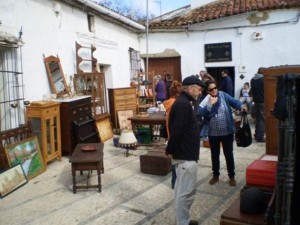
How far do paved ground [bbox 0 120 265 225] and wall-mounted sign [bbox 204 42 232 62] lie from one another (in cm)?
741

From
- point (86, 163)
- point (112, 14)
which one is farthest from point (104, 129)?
point (86, 163)

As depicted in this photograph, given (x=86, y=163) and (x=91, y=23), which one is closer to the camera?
(x=86, y=163)

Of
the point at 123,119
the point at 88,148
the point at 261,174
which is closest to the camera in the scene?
the point at 261,174

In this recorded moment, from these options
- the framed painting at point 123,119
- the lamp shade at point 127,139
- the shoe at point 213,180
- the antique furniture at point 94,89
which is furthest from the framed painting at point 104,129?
the shoe at point 213,180

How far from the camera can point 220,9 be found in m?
14.1

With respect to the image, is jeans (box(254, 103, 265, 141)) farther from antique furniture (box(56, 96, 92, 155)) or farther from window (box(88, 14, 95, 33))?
window (box(88, 14, 95, 33))

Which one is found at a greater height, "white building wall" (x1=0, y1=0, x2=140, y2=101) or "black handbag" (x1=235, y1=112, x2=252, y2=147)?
"white building wall" (x1=0, y1=0, x2=140, y2=101)

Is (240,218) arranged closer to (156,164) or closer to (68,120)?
(156,164)

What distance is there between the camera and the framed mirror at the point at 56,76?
7.81 meters

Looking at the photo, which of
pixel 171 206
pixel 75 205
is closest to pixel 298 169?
pixel 171 206

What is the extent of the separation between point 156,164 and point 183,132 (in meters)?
2.59

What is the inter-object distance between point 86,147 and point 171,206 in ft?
6.07

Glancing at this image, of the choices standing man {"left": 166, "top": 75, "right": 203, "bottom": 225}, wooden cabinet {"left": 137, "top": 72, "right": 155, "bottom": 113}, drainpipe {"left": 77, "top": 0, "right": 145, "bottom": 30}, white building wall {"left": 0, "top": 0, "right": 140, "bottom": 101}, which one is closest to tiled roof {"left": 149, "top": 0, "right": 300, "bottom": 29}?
drainpipe {"left": 77, "top": 0, "right": 145, "bottom": 30}

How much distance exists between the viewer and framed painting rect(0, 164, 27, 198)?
17.6 feet
